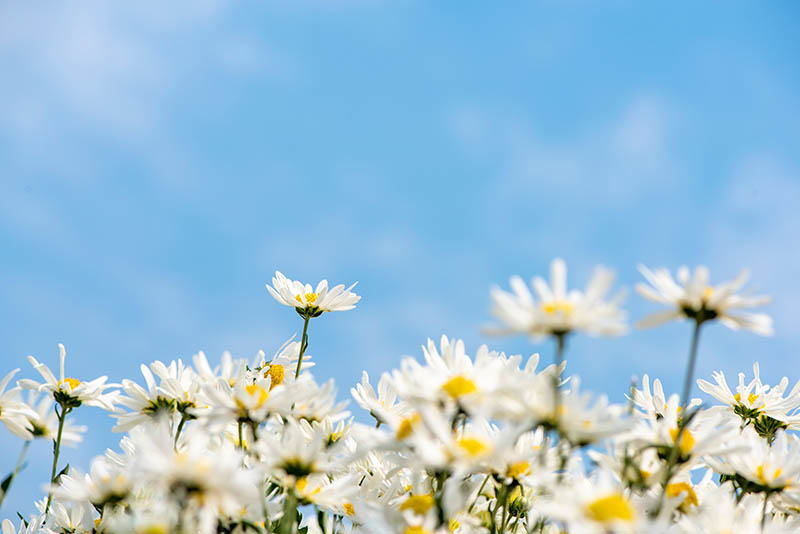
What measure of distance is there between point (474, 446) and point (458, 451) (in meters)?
0.08

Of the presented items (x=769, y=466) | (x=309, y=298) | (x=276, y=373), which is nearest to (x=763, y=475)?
(x=769, y=466)

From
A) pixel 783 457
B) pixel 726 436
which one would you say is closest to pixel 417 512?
pixel 726 436

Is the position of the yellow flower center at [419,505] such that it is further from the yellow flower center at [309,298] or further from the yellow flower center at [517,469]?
the yellow flower center at [309,298]

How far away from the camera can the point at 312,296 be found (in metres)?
3.13

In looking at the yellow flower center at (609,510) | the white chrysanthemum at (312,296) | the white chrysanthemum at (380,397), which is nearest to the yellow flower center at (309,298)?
the white chrysanthemum at (312,296)

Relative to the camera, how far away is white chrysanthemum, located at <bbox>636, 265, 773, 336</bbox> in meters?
1.53

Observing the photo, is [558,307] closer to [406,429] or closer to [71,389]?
[406,429]

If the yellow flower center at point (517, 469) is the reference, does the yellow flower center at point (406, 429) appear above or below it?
above

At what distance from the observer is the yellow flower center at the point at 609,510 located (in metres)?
1.30

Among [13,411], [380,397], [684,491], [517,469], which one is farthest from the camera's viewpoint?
[380,397]

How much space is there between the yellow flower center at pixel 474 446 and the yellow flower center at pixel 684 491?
0.60m

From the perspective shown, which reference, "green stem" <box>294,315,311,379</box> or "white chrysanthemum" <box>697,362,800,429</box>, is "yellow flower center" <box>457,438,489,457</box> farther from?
"white chrysanthemum" <box>697,362,800,429</box>

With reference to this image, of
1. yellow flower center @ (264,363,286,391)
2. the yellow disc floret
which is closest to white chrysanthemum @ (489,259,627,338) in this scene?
the yellow disc floret

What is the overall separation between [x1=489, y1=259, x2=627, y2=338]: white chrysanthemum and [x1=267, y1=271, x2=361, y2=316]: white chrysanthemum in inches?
66.3
